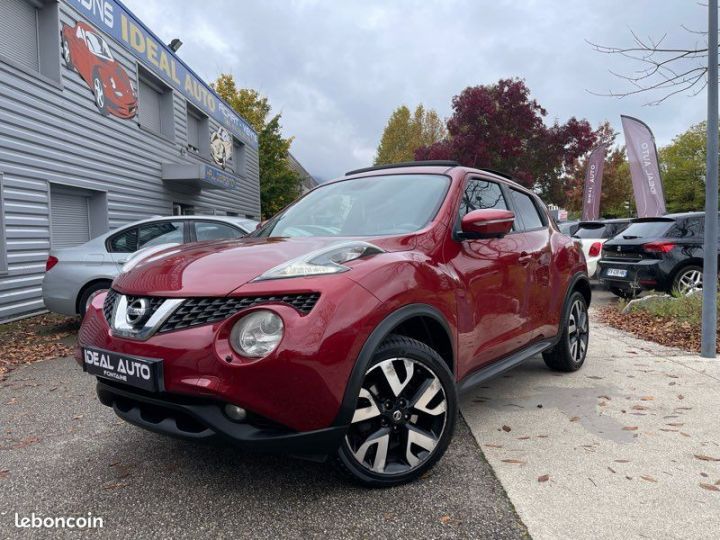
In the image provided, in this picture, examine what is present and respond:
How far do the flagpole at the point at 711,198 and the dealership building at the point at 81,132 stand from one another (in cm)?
857

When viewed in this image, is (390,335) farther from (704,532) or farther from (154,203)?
(154,203)

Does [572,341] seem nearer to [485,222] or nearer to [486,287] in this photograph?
[486,287]

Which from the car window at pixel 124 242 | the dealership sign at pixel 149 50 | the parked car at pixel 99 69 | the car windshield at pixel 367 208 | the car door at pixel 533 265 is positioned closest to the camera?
the car windshield at pixel 367 208

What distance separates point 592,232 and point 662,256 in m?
3.73

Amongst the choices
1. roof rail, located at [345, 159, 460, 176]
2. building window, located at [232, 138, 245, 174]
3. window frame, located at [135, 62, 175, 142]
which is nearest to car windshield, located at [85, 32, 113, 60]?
window frame, located at [135, 62, 175, 142]

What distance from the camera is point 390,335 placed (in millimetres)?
2359

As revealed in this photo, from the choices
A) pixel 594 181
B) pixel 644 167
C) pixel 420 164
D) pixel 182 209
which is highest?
pixel 594 181

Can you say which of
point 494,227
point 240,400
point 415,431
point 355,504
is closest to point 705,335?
point 494,227

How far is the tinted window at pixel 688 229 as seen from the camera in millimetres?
7797

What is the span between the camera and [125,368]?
2.14 metres

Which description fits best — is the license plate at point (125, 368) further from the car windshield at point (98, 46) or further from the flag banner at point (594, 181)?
the flag banner at point (594, 181)

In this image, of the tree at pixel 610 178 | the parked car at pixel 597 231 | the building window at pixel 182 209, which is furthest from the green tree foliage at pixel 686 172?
the building window at pixel 182 209

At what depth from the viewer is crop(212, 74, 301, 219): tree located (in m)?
28.2

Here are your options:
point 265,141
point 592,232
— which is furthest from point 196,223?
point 265,141
